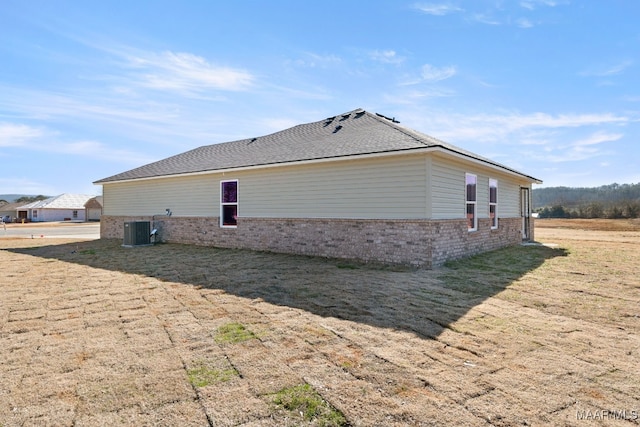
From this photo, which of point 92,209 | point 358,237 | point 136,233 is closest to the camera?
point 358,237

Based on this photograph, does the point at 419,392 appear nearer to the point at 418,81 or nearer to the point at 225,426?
the point at 225,426

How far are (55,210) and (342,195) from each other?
5996 cm

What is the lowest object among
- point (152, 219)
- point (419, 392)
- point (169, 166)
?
point (419, 392)

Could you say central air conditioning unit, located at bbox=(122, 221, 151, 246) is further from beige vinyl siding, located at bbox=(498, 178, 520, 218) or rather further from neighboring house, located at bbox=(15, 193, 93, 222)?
neighboring house, located at bbox=(15, 193, 93, 222)

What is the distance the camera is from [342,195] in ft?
33.0

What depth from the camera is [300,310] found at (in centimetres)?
511

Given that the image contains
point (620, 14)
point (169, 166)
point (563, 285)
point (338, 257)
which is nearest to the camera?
point (563, 285)

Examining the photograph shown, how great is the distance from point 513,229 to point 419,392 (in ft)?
46.8

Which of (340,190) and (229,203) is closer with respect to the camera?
(340,190)

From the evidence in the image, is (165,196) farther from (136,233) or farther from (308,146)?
(308,146)

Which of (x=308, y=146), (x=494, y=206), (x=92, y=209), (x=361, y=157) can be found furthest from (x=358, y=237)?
(x=92, y=209)

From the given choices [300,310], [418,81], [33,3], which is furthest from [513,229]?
[33,3]

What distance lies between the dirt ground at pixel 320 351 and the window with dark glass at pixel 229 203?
5.63 metres

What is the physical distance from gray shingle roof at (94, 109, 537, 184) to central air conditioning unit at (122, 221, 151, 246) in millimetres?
2280
